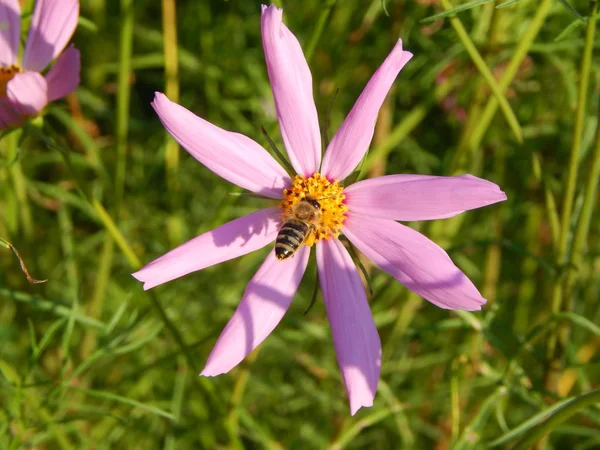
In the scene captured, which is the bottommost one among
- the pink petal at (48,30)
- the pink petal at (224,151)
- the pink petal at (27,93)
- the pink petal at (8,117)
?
the pink petal at (224,151)

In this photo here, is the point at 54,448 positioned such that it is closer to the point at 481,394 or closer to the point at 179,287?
the point at 179,287

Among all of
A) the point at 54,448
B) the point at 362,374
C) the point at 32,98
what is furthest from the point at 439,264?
the point at 54,448

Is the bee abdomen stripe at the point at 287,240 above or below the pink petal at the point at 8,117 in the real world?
below

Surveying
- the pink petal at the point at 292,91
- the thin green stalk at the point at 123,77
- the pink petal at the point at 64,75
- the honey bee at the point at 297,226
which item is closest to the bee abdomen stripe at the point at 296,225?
the honey bee at the point at 297,226

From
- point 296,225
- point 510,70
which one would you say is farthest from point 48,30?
point 510,70

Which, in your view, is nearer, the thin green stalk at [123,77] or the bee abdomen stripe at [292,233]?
the bee abdomen stripe at [292,233]

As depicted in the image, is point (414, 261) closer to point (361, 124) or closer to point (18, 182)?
point (361, 124)

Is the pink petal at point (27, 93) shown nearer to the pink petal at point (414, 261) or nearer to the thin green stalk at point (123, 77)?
the thin green stalk at point (123, 77)
